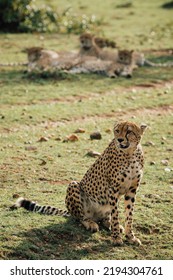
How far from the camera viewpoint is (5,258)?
20.3 feet

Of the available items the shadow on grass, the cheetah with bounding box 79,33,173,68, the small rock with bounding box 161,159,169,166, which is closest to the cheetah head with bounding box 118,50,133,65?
the cheetah with bounding box 79,33,173,68

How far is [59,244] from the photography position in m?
6.57

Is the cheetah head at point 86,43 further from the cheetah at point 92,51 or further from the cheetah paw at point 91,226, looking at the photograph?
the cheetah paw at point 91,226

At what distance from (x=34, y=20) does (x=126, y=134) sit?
480 inches

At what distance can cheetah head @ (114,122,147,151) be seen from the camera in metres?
6.56

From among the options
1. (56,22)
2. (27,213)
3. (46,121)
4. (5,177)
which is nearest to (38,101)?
(46,121)

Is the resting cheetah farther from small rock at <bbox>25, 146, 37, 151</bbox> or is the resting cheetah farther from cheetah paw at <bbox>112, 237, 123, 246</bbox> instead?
small rock at <bbox>25, 146, 37, 151</bbox>

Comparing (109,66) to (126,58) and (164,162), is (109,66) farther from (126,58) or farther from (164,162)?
(164,162)

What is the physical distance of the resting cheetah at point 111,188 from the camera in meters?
6.62

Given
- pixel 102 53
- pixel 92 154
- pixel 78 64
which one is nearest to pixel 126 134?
pixel 92 154

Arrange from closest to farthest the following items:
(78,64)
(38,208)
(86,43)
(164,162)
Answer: (38,208) → (164,162) → (78,64) → (86,43)

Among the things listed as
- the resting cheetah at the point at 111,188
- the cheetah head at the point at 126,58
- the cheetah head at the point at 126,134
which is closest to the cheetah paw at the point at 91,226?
the resting cheetah at the point at 111,188
